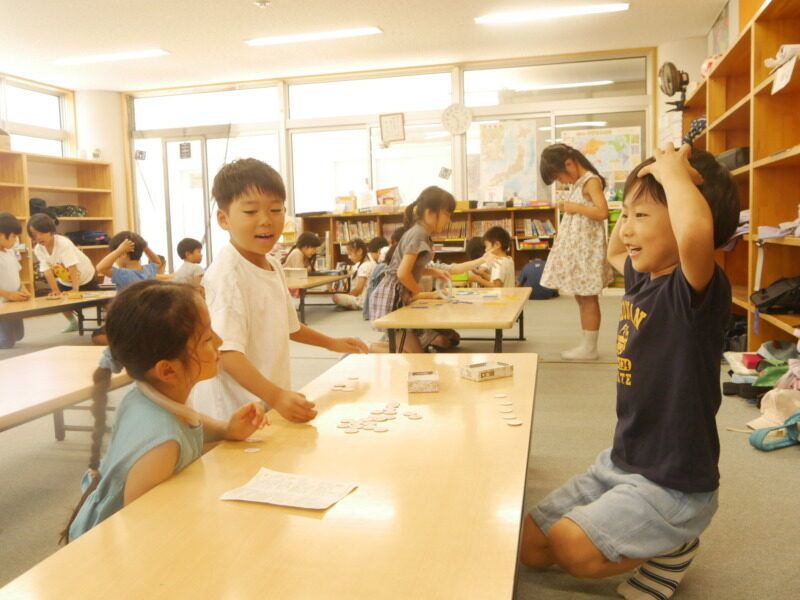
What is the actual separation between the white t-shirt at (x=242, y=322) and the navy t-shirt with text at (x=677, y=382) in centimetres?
90

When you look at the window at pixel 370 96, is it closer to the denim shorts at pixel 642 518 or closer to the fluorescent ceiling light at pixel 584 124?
the fluorescent ceiling light at pixel 584 124

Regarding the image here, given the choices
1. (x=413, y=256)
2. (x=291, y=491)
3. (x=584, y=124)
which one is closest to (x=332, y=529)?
(x=291, y=491)

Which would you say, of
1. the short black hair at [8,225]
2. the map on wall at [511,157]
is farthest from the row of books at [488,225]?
the short black hair at [8,225]

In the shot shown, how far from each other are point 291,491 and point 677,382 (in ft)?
2.77

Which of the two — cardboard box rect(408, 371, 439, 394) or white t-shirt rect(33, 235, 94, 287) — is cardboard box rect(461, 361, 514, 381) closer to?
cardboard box rect(408, 371, 439, 394)

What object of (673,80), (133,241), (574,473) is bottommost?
(574,473)

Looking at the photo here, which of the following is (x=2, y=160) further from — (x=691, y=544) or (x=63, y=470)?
(x=691, y=544)

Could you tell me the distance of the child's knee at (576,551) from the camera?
143 centimetres

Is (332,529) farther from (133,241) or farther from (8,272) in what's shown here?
(8,272)

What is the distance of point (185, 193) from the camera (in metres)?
10.4

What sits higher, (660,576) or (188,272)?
(188,272)

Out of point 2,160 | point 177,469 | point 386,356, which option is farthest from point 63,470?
point 2,160

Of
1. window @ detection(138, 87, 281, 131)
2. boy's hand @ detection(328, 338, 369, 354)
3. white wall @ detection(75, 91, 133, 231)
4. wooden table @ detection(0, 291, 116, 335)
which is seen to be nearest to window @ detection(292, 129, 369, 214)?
window @ detection(138, 87, 281, 131)

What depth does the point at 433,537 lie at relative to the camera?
0.89 m
